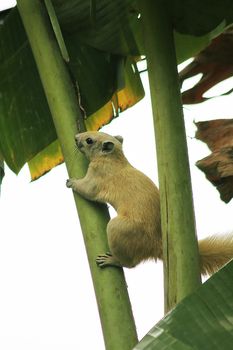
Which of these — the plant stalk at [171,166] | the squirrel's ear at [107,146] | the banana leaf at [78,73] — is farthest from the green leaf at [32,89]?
the plant stalk at [171,166]

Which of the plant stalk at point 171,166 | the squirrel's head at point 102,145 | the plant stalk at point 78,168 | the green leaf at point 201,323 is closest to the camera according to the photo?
the green leaf at point 201,323

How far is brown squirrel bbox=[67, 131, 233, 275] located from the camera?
3064 mm

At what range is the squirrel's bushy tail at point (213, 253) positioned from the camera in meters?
3.05

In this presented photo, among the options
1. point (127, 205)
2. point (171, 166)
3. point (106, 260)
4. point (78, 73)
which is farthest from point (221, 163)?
point (78, 73)

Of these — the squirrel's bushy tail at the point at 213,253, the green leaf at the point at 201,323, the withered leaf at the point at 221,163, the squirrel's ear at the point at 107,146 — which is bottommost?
the squirrel's ear at the point at 107,146

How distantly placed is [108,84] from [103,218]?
1015 millimetres

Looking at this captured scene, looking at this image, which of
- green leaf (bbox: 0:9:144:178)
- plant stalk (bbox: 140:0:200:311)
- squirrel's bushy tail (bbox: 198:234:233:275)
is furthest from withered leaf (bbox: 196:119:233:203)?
green leaf (bbox: 0:9:144:178)

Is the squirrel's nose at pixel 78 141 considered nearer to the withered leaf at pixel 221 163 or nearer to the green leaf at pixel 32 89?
the withered leaf at pixel 221 163

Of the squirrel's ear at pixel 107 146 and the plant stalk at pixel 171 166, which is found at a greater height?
the plant stalk at pixel 171 166

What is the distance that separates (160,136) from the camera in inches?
94.0

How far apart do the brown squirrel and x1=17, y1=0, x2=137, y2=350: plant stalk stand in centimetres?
6

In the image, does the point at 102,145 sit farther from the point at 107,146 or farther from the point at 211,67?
the point at 211,67

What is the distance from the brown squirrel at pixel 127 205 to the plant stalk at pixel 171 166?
426 mm

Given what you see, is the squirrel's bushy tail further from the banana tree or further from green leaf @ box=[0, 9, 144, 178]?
green leaf @ box=[0, 9, 144, 178]
